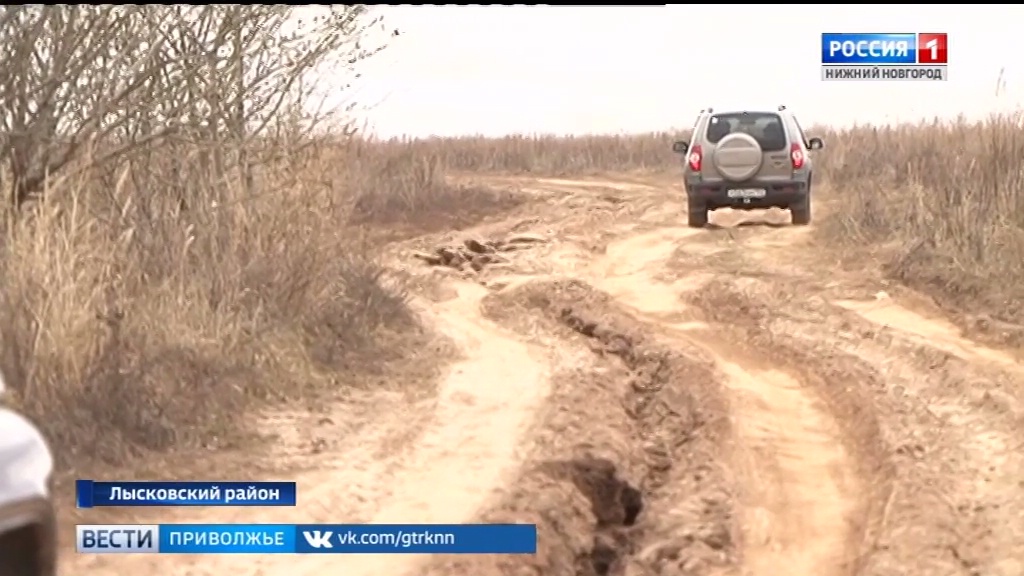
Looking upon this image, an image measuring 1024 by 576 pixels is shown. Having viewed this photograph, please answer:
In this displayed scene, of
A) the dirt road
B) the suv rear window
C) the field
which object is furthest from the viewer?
the suv rear window

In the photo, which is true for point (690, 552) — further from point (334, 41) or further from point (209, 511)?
point (334, 41)

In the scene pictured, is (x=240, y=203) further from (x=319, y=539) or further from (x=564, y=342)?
(x=319, y=539)

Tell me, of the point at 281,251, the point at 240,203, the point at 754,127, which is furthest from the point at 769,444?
the point at 240,203

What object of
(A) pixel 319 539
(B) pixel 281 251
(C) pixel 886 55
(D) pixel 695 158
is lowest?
(A) pixel 319 539

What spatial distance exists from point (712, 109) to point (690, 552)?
43.2 inches

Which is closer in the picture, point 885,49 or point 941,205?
point 885,49

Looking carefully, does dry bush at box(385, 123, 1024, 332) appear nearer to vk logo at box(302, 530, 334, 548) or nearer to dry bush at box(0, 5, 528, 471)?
dry bush at box(0, 5, 528, 471)

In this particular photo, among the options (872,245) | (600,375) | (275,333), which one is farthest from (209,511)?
(872,245)

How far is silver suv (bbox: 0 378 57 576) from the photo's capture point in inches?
75.4

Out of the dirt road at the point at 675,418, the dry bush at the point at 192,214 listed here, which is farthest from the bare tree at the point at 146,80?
the dirt road at the point at 675,418

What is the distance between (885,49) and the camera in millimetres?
2863
